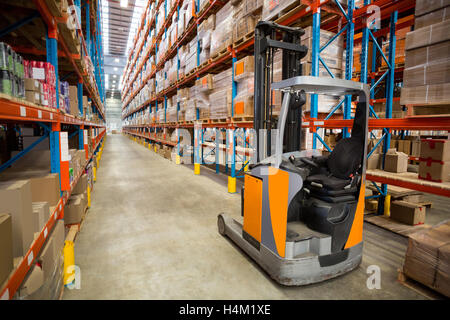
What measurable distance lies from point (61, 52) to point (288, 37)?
313cm

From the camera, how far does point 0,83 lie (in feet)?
4.95

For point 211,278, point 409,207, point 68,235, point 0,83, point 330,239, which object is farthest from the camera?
point 409,207

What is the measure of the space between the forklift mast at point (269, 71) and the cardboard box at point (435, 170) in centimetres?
140

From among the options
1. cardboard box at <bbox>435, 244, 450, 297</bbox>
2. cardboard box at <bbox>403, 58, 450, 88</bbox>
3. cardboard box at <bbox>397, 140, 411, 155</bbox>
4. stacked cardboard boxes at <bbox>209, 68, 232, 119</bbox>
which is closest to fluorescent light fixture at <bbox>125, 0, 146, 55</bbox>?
stacked cardboard boxes at <bbox>209, 68, 232, 119</bbox>

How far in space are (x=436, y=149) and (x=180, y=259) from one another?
3.09m

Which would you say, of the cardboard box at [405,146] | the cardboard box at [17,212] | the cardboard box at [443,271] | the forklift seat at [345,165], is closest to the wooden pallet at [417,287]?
the cardboard box at [443,271]

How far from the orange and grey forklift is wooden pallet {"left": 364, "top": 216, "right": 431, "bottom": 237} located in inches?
63.3

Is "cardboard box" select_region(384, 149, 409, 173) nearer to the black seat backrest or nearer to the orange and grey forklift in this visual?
the orange and grey forklift

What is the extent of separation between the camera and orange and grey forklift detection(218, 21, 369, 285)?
2.29 metres

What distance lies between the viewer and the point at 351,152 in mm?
2412

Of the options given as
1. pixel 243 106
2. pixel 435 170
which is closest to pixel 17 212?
pixel 435 170

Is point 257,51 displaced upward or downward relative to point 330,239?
upward
